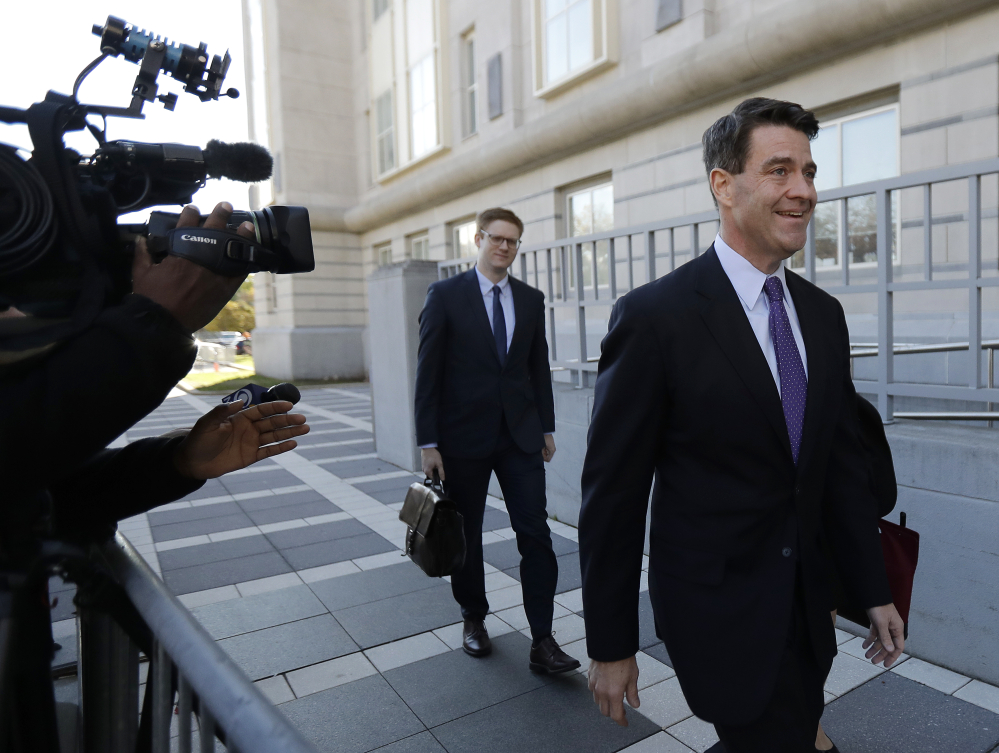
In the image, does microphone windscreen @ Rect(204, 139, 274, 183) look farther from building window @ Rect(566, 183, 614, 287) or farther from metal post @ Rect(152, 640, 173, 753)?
building window @ Rect(566, 183, 614, 287)

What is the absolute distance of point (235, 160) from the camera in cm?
122

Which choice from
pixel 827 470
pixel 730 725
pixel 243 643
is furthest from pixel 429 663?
pixel 827 470

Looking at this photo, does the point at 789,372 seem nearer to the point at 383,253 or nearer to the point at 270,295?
the point at 383,253

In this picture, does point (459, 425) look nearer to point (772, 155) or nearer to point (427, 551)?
point (427, 551)

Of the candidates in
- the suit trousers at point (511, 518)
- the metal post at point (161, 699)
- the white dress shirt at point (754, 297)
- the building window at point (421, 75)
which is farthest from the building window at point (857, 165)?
the building window at point (421, 75)

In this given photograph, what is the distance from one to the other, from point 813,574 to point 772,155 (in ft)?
3.32

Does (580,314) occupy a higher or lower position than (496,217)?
lower

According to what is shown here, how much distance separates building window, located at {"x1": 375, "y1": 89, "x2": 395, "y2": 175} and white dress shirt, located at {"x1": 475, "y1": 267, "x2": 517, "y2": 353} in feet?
53.3

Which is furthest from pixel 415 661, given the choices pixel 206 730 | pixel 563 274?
pixel 563 274

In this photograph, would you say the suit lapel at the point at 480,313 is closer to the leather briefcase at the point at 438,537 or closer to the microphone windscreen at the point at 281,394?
the leather briefcase at the point at 438,537

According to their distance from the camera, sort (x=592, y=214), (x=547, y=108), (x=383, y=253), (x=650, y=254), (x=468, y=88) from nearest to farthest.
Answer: (x=650, y=254)
(x=592, y=214)
(x=547, y=108)
(x=468, y=88)
(x=383, y=253)

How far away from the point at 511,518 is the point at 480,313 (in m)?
1.00

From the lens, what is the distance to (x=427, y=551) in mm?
3066

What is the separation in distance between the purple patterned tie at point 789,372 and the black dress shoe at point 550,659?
1759mm
